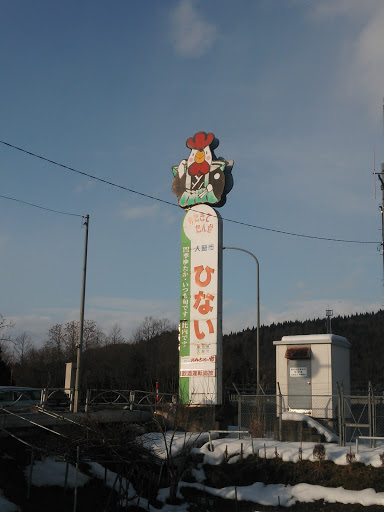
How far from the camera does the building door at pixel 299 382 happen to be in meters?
28.4

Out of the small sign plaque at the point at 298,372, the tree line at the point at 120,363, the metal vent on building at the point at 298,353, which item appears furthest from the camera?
the tree line at the point at 120,363

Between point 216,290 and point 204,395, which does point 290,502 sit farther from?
point 216,290

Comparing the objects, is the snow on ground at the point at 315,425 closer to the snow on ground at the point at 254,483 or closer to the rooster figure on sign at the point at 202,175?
the snow on ground at the point at 254,483

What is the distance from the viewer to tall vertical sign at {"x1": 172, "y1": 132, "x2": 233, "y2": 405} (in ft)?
84.7

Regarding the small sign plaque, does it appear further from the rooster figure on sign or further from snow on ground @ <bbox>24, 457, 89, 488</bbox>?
snow on ground @ <bbox>24, 457, 89, 488</bbox>

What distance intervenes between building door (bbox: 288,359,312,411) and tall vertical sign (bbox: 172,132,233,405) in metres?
5.07

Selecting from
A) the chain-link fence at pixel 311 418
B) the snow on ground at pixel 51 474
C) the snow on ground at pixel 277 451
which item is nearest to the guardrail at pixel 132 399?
the snow on ground at pixel 51 474

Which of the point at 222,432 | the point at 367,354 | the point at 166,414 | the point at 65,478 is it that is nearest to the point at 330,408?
the point at 222,432

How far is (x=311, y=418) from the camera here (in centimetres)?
2442

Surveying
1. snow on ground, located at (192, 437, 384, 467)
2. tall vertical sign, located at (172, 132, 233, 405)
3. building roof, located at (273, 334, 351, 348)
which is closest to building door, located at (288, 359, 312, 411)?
building roof, located at (273, 334, 351, 348)

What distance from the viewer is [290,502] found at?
727 inches

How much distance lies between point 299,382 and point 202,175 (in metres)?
11.5

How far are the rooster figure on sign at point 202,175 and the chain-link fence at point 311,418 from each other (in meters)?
9.39

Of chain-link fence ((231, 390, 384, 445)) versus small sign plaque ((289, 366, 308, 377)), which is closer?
chain-link fence ((231, 390, 384, 445))
